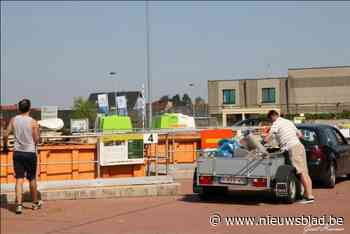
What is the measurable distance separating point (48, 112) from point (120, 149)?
941cm

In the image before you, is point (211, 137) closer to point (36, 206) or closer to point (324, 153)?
point (324, 153)

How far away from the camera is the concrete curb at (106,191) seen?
11398mm

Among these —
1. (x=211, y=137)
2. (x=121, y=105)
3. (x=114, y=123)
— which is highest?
(x=121, y=105)

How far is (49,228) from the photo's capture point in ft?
28.9

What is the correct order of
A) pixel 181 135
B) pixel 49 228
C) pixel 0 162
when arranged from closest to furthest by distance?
pixel 49 228, pixel 0 162, pixel 181 135

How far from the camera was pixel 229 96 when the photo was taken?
27031 mm

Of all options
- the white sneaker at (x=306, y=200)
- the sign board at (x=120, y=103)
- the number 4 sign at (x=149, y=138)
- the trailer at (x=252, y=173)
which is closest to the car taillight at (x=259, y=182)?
the trailer at (x=252, y=173)

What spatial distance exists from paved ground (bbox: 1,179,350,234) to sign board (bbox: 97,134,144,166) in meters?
3.62

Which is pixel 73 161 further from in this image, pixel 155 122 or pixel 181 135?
pixel 155 122

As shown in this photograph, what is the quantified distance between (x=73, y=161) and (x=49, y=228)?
22.3 feet

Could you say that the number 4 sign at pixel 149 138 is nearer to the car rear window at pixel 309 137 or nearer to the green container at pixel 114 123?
the car rear window at pixel 309 137

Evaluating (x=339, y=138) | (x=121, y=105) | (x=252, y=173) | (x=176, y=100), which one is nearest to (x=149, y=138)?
(x=339, y=138)

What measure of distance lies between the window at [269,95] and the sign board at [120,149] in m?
5.04

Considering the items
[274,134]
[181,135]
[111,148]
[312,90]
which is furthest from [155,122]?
[274,134]
